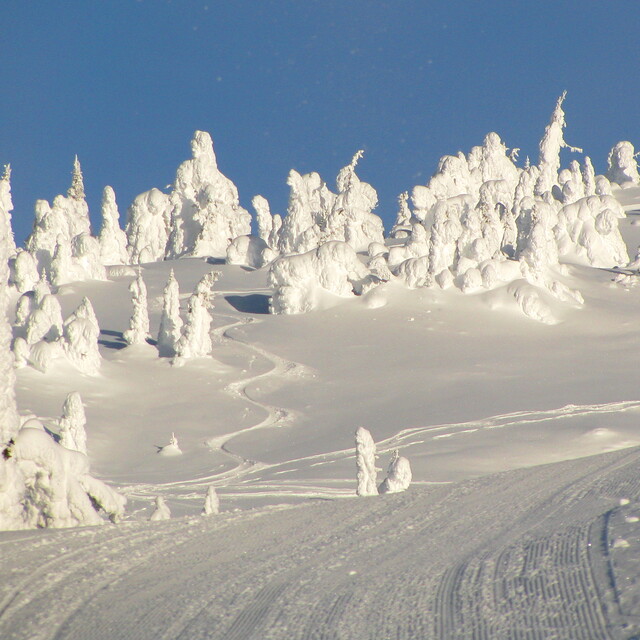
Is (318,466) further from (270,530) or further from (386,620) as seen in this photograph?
(386,620)

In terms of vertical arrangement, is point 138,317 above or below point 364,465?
above

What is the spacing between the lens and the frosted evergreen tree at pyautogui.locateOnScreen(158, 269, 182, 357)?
4350 cm

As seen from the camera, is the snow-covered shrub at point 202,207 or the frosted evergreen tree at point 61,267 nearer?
the frosted evergreen tree at point 61,267

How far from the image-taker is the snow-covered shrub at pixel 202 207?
71938 millimetres

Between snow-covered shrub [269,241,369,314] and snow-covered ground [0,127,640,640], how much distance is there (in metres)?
0.25

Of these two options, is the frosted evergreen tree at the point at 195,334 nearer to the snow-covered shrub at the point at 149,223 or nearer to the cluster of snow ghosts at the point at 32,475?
the cluster of snow ghosts at the point at 32,475

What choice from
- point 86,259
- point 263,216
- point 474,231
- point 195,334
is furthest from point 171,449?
point 263,216

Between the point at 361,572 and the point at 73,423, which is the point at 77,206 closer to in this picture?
the point at 73,423

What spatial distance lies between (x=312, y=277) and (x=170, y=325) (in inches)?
441

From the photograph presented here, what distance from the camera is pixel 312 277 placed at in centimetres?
5241

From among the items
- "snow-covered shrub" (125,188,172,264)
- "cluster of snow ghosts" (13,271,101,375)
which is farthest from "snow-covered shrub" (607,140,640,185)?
"cluster of snow ghosts" (13,271,101,375)

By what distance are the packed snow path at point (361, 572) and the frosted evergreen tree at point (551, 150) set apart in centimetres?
7830

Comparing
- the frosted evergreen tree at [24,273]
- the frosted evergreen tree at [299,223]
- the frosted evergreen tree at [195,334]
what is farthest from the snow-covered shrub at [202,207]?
the frosted evergreen tree at [195,334]

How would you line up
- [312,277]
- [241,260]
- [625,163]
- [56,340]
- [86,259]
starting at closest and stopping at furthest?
[56,340] < [312,277] < [86,259] < [241,260] < [625,163]
